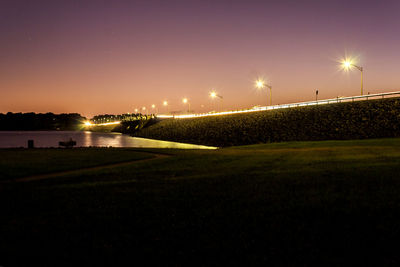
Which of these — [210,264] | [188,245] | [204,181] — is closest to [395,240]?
[210,264]

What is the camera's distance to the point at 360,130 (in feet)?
151

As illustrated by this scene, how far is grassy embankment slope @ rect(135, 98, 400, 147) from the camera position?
45.1m

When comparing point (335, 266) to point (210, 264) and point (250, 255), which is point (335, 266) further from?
point (210, 264)

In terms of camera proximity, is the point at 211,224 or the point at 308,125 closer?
the point at 211,224

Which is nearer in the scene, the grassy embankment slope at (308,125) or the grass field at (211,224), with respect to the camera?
the grass field at (211,224)

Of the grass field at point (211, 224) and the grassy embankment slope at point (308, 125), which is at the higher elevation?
the grassy embankment slope at point (308, 125)

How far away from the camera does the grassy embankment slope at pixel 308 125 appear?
45125 millimetres

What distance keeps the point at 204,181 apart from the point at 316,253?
745cm

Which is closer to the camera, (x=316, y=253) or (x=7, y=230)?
(x=316, y=253)

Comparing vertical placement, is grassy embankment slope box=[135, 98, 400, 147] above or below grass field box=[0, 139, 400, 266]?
above

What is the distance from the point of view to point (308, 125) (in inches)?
2119

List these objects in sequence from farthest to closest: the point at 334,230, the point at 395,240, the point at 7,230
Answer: the point at 7,230
the point at 334,230
the point at 395,240

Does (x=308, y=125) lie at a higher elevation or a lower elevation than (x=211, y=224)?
higher

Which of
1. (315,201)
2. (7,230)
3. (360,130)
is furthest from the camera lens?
(360,130)
